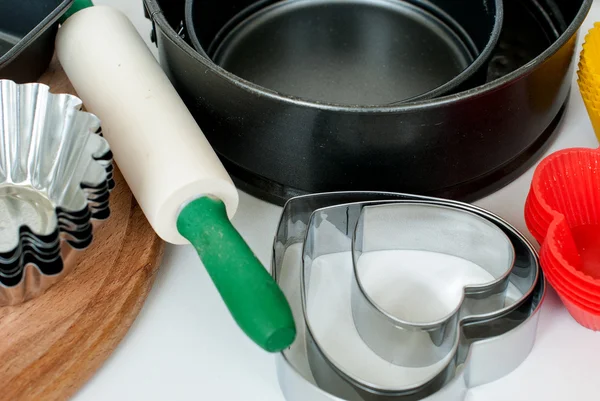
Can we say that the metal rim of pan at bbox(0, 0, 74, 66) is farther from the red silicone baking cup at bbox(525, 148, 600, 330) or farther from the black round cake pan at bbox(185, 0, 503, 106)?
the red silicone baking cup at bbox(525, 148, 600, 330)

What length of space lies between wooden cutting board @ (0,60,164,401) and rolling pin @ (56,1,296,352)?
44 millimetres

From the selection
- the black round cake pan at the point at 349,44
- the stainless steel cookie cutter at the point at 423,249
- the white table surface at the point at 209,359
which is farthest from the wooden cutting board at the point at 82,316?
the black round cake pan at the point at 349,44

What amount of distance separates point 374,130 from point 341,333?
161mm

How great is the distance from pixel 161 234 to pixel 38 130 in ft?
0.52

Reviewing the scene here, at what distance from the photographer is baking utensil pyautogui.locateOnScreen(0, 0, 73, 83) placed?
0.68 metres

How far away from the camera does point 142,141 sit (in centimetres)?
61

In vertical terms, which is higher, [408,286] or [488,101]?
[488,101]

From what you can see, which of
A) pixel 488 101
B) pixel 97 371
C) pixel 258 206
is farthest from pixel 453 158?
pixel 97 371

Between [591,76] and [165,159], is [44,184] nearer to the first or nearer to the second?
[165,159]

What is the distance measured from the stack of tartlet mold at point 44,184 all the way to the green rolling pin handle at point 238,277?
7cm

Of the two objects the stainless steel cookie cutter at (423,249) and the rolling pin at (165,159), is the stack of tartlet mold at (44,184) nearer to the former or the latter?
the rolling pin at (165,159)

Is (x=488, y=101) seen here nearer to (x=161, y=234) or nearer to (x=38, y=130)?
(x=161, y=234)

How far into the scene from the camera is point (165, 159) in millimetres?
589

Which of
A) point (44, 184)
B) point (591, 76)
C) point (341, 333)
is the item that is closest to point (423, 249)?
point (341, 333)
